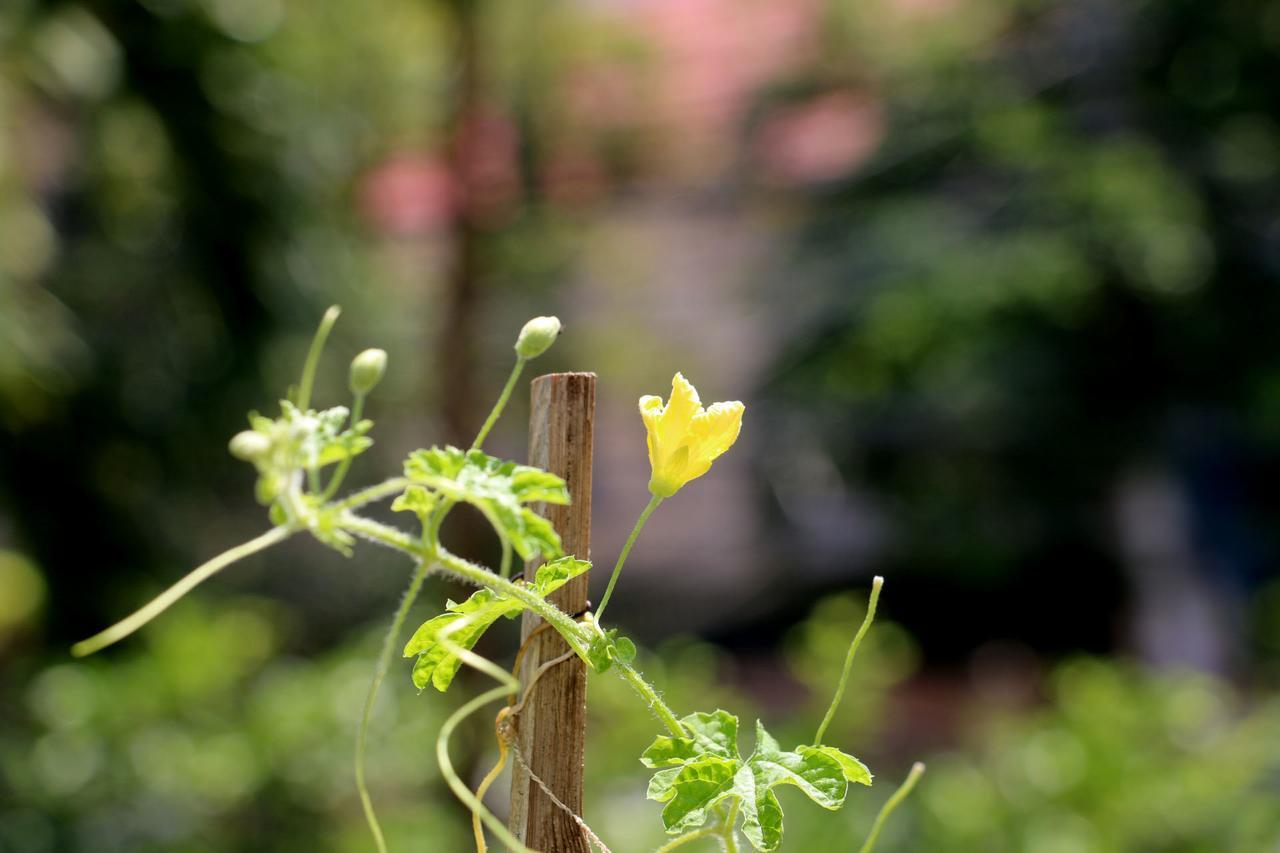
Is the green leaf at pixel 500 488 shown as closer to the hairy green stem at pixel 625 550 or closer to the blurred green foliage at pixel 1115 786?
the hairy green stem at pixel 625 550

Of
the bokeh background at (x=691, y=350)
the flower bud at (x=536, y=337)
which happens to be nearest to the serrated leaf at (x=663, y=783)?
the flower bud at (x=536, y=337)

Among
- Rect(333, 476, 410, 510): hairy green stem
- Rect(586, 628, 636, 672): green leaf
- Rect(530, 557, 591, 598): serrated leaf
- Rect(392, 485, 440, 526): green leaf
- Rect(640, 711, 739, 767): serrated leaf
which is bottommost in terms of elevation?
Rect(640, 711, 739, 767): serrated leaf

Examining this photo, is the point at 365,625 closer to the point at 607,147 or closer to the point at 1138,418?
the point at 607,147

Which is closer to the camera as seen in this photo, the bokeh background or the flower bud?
the flower bud

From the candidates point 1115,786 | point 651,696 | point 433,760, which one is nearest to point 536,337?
point 651,696

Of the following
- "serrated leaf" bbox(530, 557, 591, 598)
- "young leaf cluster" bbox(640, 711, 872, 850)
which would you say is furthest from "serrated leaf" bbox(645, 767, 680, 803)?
"serrated leaf" bbox(530, 557, 591, 598)

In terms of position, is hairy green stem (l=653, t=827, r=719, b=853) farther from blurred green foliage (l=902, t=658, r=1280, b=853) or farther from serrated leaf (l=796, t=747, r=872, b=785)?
blurred green foliage (l=902, t=658, r=1280, b=853)
